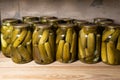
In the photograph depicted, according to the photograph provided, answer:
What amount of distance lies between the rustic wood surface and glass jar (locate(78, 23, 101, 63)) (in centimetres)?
4

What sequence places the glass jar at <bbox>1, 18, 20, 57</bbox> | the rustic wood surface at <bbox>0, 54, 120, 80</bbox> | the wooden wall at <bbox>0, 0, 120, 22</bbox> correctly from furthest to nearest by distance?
1. the wooden wall at <bbox>0, 0, 120, 22</bbox>
2. the glass jar at <bbox>1, 18, 20, 57</bbox>
3. the rustic wood surface at <bbox>0, 54, 120, 80</bbox>

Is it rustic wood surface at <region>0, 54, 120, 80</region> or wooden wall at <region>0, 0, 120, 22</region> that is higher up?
wooden wall at <region>0, 0, 120, 22</region>

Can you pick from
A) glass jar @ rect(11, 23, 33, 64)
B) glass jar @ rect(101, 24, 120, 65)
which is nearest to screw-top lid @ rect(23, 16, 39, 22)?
glass jar @ rect(11, 23, 33, 64)

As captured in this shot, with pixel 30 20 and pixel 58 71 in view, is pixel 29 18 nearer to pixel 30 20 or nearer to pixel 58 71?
pixel 30 20

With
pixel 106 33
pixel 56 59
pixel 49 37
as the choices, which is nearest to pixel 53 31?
pixel 49 37

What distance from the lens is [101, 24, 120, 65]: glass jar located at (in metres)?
0.92

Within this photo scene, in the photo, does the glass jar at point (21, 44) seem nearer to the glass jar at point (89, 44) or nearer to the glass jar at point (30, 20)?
the glass jar at point (30, 20)

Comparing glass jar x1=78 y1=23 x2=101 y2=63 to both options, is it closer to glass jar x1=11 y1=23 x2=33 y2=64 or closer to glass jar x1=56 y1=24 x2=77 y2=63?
glass jar x1=56 y1=24 x2=77 y2=63

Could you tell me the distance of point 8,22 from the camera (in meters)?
1.01

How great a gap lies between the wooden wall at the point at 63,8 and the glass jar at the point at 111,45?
0.26m

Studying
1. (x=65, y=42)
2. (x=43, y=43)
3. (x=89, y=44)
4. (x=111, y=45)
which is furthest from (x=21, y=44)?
(x=111, y=45)

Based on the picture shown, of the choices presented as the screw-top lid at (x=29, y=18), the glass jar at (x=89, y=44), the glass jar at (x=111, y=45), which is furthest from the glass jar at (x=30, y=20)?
the glass jar at (x=111, y=45)

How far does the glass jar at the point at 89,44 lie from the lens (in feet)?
3.05

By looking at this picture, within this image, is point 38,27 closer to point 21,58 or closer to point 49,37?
point 49,37
